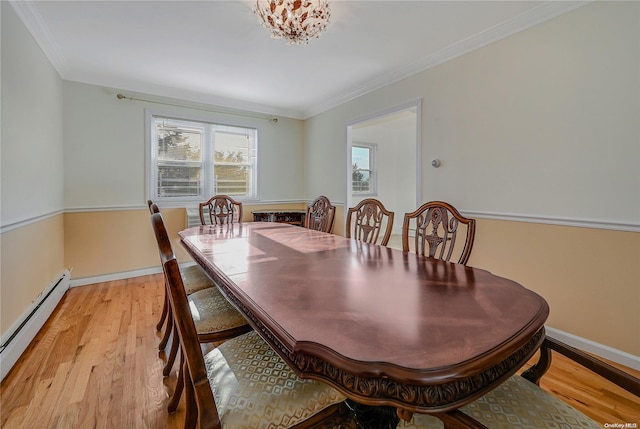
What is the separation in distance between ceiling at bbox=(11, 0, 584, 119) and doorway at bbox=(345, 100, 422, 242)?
7.36 ft

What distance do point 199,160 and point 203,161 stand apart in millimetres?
54

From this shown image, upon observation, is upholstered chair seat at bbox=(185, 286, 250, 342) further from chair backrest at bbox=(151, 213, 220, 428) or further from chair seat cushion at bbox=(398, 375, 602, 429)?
chair seat cushion at bbox=(398, 375, 602, 429)

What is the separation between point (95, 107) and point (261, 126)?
6.88ft

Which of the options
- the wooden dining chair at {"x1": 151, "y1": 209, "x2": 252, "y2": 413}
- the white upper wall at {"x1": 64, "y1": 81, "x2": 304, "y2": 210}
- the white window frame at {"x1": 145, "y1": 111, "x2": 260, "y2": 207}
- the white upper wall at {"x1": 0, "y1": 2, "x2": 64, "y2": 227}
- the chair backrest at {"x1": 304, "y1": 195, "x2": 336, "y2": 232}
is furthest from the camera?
the white window frame at {"x1": 145, "y1": 111, "x2": 260, "y2": 207}

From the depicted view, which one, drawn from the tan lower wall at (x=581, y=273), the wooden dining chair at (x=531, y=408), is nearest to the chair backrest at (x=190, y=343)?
the wooden dining chair at (x=531, y=408)

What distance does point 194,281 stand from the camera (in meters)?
1.98

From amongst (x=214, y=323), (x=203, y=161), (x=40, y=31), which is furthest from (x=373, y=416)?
(x=203, y=161)

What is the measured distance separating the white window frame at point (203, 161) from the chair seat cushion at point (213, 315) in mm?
2655

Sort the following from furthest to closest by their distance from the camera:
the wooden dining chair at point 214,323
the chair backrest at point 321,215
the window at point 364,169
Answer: the window at point 364,169 → the chair backrest at point 321,215 → the wooden dining chair at point 214,323

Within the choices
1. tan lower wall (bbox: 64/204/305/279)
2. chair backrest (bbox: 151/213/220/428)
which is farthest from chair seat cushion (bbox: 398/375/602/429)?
tan lower wall (bbox: 64/204/305/279)

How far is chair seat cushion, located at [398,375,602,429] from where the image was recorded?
30.8 inches

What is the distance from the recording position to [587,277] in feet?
6.49

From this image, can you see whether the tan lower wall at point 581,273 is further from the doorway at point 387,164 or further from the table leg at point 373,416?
the doorway at point 387,164

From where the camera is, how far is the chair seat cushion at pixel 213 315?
1.40m
